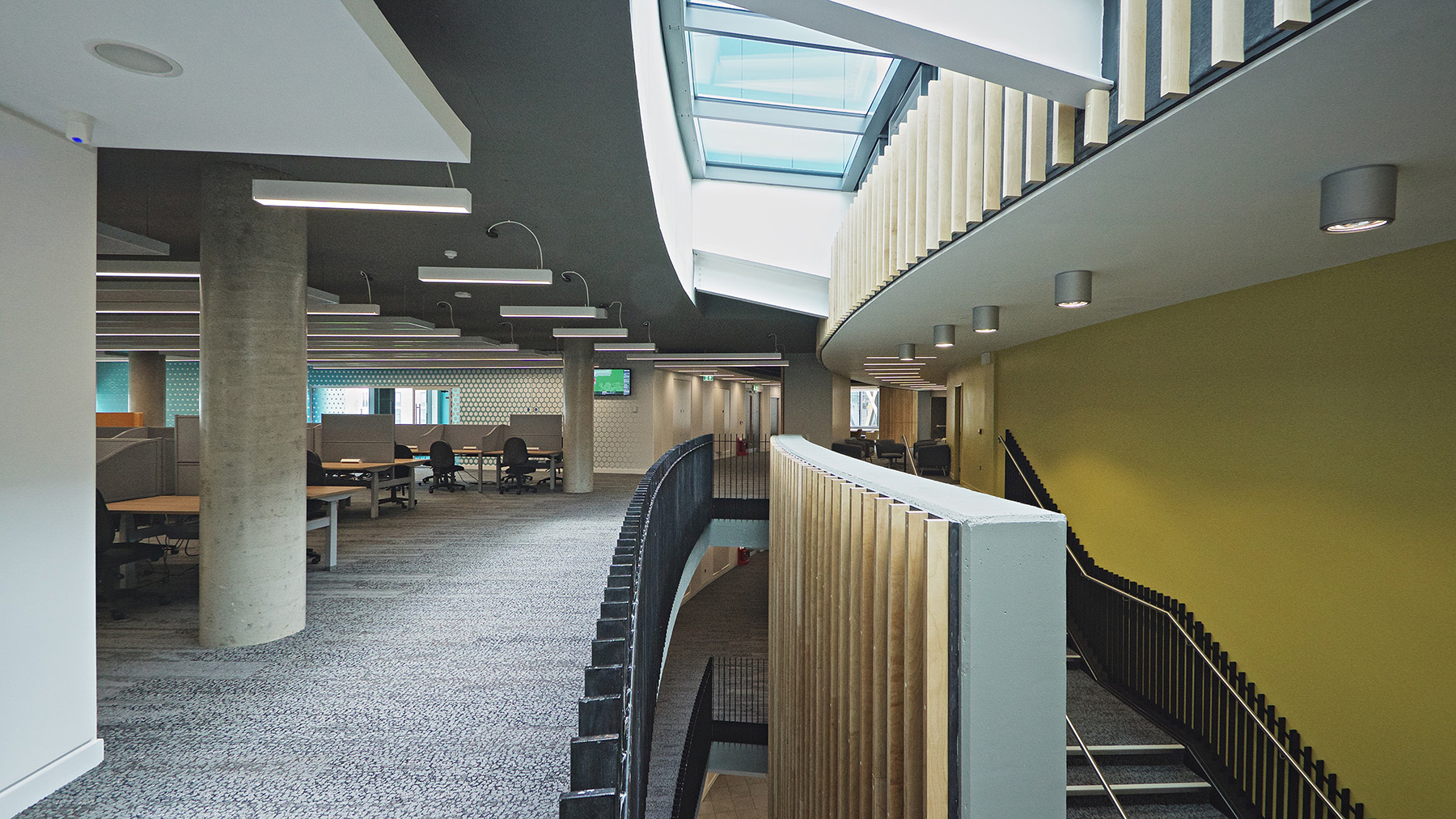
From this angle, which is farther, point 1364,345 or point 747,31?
point 747,31

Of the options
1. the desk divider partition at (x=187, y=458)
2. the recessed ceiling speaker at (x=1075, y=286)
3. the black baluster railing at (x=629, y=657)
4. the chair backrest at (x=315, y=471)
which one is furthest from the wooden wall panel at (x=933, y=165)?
the chair backrest at (x=315, y=471)

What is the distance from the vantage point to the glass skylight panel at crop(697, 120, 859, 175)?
848 cm

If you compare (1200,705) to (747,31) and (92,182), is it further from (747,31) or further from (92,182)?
(92,182)

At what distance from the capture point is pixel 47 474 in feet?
8.36

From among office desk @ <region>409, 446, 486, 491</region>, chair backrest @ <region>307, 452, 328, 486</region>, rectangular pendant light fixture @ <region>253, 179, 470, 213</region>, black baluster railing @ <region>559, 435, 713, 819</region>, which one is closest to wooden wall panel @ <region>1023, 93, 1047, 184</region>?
black baluster railing @ <region>559, 435, 713, 819</region>

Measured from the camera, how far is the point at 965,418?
12820mm

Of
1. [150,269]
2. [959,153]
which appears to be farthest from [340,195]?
[959,153]

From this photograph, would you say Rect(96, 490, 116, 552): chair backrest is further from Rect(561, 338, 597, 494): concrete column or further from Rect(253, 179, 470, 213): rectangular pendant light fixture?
Rect(561, 338, 597, 494): concrete column

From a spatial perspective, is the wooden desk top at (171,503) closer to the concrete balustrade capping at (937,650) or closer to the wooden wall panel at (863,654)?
the wooden wall panel at (863,654)

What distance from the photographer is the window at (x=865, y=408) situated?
90.3 ft

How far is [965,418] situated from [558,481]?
29.8 feet

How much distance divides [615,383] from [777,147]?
9.60 meters

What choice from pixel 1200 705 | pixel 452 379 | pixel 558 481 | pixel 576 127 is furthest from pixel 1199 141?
pixel 452 379

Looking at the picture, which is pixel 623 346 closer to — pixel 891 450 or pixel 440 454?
pixel 440 454
